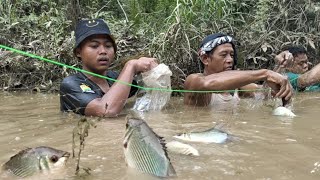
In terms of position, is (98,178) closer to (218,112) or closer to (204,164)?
(204,164)

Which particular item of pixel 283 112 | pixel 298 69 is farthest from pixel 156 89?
pixel 298 69

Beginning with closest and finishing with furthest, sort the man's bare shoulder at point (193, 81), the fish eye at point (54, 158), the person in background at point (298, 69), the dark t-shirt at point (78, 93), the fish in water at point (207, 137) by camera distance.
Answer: the fish eye at point (54, 158) → the fish in water at point (207, 137) → the dark t-shirt at point (78, 93) → the man's bare shoulder at point (193, 81) → the person in background at point (298, 69)

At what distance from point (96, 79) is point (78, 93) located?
39cm

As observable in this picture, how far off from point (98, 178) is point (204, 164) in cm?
53

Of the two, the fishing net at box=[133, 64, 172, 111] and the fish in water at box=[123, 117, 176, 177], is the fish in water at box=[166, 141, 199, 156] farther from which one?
the fishing net at box=[133, 64, 172, 111]

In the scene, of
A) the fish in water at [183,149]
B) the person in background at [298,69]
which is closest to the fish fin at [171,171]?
the fish in water at [183,149]

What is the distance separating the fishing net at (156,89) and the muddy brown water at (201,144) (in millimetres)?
154

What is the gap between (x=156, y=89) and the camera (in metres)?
4.19

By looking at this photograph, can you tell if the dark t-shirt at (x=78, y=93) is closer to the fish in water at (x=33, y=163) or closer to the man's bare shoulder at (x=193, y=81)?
the man's bare shoulder at (x=193, y=81)

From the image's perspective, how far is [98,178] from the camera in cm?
202

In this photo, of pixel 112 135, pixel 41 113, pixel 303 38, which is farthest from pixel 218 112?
pixel 303 38

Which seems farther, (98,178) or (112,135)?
(112,135)

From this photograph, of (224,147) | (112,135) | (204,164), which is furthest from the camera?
(112,135)

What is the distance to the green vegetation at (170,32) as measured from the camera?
5.97m
